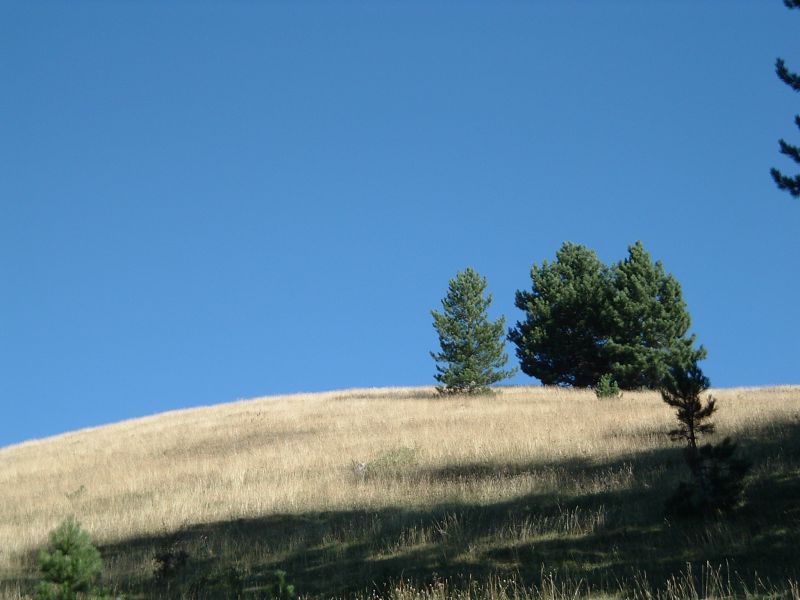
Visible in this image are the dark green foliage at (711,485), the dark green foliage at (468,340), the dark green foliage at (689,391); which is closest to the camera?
the dark green foliage at (711,485)

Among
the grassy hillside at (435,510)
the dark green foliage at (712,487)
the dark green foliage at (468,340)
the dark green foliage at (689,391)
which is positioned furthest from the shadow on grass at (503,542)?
the dark green foliage at (468,340)

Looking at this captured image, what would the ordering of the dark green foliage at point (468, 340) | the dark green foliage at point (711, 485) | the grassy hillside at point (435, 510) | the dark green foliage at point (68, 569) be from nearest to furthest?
1. the dark green foliage at point (68, 569)
2. the grassy hillside at point (435, 510)
3. the dark green foliage at point (711, 485)
4. the dark green foliage at point (468, 340)

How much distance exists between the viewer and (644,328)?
38.8 meters

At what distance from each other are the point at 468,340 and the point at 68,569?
3148cm

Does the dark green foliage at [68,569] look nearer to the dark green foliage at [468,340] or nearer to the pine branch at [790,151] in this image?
the pine branch at [790,151]

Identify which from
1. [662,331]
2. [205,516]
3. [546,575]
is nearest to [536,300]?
[662,331]

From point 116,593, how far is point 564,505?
686 cm

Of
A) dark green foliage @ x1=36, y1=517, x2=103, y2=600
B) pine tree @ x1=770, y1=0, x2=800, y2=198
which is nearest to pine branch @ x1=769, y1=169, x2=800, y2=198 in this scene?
pine tree @ x1=770, y1=0, x2=800, y2=198

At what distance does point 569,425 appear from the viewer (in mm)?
21203

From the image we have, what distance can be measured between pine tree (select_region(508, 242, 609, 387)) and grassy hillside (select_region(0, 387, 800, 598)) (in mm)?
14709

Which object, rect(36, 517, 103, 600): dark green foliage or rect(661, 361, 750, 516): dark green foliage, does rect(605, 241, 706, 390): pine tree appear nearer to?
rect(661, 361, 750, 516): dark green foliage

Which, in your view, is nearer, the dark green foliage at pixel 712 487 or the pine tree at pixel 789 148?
the dark green foliage at pixel 712 487

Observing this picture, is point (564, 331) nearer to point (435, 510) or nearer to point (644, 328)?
point (644, 328)

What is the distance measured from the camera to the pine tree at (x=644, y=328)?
125ft
